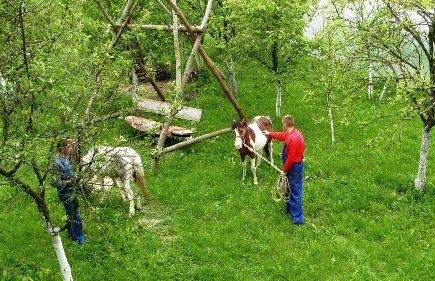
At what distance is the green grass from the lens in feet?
40.9

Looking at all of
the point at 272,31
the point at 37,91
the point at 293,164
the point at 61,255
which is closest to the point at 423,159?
the point at 293,164

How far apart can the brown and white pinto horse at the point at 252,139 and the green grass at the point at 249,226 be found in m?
0.63

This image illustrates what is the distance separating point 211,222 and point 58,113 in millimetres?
6757

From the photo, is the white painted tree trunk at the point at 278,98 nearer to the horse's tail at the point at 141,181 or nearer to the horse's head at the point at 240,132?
the horse's head at the point at 240,132

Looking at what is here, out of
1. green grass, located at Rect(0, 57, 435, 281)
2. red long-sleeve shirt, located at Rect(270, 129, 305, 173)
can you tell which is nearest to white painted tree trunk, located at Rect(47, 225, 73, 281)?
green grass, located at Rect(0, 57, 435, 281)

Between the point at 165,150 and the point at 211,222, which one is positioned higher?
the point at 165,150

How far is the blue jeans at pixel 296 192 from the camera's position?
14070 millimetres

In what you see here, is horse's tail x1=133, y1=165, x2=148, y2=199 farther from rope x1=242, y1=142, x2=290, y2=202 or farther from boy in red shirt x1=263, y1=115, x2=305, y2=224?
boy in red shirt x1=263, y1=115, x2=305, y2=224

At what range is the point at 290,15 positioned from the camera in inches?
738

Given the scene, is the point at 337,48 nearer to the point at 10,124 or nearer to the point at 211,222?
the point at 211,222

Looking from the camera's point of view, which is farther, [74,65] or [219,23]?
[219,23]

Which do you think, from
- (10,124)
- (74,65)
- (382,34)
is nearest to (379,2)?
(382,34)

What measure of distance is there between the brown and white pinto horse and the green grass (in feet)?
2.07

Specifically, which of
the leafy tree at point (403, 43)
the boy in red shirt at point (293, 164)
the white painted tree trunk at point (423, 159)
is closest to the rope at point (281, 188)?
the boy in red shirt at point (293, 164)
